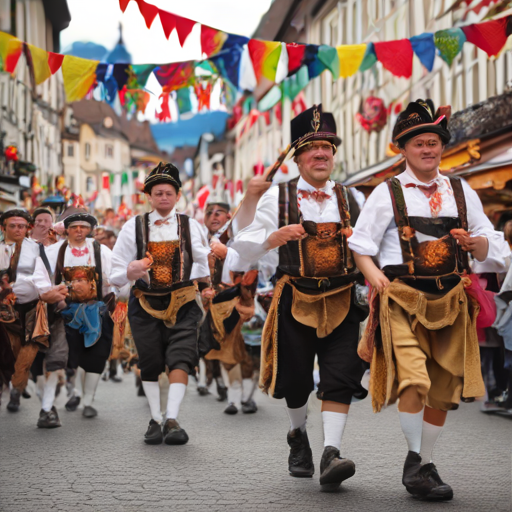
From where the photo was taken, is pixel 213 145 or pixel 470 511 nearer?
pixel 470 511

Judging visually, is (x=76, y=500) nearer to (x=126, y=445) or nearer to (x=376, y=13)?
(x=126, y=445)

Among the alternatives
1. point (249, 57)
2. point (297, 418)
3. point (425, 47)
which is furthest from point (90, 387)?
point (425, 47)

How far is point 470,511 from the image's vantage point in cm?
403

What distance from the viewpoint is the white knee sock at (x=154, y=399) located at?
6.71m

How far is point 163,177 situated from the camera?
687 centimetres

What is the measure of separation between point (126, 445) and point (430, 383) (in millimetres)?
2621

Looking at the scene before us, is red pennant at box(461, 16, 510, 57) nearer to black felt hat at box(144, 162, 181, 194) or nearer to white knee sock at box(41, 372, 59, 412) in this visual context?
black felt hat at box(144, 162, 181, 194)

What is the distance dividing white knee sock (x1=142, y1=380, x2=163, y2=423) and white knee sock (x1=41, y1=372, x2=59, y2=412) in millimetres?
1276

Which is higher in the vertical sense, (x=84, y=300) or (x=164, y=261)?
(x=164, y=261)

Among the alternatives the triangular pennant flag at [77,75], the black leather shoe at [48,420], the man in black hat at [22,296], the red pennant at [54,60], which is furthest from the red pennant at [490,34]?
the black leather shoe at [48,420]

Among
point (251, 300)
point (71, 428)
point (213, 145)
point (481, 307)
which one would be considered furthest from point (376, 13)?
point (213, 145)

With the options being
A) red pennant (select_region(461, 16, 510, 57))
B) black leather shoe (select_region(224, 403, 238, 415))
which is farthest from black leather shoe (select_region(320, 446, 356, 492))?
red pennant (select_region(461, 16, 510, 57))

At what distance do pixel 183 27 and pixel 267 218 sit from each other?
5406 mm

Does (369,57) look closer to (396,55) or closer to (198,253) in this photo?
(396,55)
